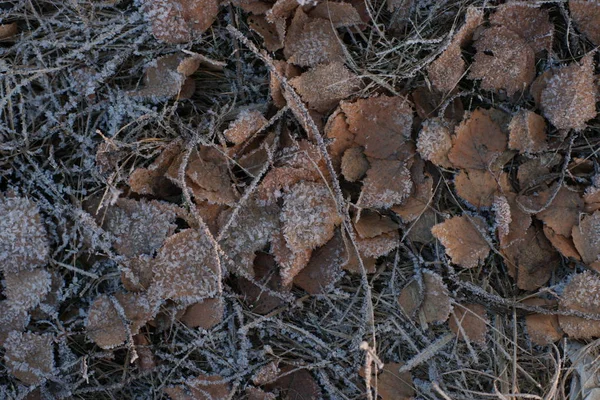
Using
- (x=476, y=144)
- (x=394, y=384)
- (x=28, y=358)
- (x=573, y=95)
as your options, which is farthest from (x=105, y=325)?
(x=573, y=95)

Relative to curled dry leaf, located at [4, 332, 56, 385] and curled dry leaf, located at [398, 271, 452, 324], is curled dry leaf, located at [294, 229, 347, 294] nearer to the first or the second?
curled dry leaf, located at [398, 271, 452, 324]

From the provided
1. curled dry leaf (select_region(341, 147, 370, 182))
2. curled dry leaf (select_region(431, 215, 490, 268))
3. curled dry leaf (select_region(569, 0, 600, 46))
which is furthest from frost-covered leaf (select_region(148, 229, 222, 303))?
curled dry leaf (select_region(569, 0, 600, 46))

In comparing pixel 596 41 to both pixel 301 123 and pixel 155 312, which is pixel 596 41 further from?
pixel 155 312

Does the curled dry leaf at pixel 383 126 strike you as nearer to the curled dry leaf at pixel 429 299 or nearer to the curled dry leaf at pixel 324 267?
the curled dry leaf at pixel 324 267

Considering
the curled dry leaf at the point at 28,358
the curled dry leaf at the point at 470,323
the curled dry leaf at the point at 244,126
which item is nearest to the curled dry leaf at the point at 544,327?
the curled dry leaf at the point at 470,323

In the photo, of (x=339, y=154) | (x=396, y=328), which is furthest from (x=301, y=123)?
(x=396, y=328)

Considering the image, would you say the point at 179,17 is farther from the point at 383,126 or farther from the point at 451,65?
the point at 451,65

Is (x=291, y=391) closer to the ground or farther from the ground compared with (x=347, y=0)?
closer to the ground
